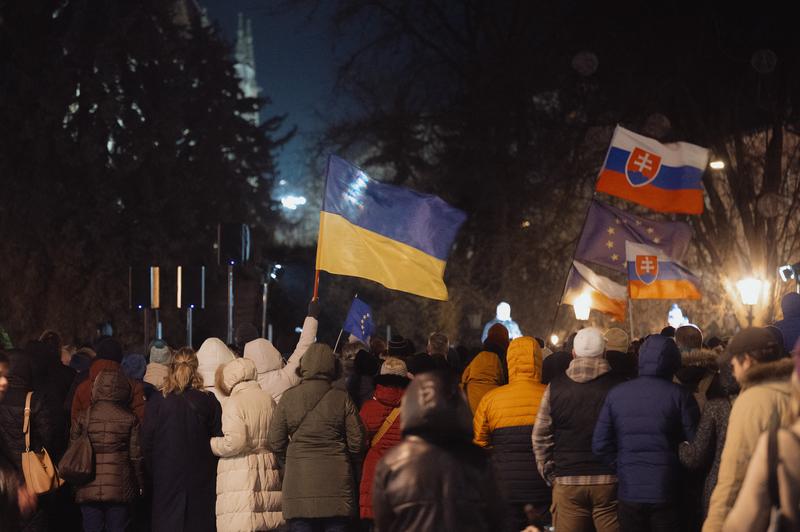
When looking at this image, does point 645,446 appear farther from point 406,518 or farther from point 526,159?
point 526,159

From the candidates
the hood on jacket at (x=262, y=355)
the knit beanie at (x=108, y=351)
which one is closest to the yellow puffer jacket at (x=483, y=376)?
the hood on jacket at (x=262, y=355)

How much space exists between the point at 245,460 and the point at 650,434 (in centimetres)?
330

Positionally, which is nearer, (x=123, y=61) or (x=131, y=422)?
(x=131, y=422)

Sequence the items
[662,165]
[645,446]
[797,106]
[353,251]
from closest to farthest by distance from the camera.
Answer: [645,446]
[353,251]
[662,165]
[797,106]

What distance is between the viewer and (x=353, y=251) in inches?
505

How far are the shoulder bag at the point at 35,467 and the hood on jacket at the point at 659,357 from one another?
455 centimetres

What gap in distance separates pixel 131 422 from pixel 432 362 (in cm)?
268

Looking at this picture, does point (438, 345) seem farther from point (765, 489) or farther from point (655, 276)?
point (765, 489)

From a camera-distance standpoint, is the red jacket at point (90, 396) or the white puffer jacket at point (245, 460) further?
the red jacket at point (90, 396)

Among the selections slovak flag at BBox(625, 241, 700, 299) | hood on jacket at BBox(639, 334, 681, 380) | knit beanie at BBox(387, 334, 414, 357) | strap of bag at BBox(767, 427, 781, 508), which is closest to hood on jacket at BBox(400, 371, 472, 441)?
strap of bag at BBox(767, 427, 781, 508)

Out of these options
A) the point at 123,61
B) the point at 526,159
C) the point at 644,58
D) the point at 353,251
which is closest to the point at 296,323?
the point at 123,61

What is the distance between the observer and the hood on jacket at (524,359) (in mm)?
9039

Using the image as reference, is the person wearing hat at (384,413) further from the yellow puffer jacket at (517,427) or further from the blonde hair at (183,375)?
→ the blonde hair at (183,375)

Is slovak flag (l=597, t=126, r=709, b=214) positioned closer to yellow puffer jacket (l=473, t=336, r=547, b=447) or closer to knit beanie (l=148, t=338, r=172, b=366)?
knit beanie (l=148, t=338, r=172, b=366)
